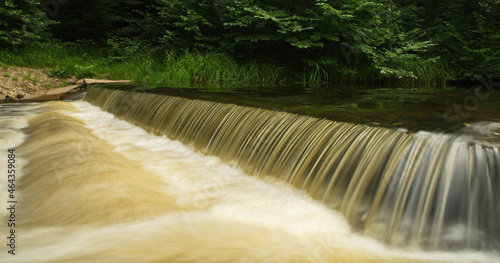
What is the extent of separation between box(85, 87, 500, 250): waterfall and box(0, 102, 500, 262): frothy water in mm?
117

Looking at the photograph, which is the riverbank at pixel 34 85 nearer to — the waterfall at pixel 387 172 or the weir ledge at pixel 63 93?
the weir ledge at pixel 63 93

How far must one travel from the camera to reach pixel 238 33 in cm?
990

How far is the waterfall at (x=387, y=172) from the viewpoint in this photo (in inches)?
85.7

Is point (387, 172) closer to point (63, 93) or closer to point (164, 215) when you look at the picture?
point (164, 215)

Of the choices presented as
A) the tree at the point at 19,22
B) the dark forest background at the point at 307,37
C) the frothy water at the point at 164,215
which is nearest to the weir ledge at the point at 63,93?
the dark forest background at the point at 307,37

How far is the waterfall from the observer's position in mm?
2176

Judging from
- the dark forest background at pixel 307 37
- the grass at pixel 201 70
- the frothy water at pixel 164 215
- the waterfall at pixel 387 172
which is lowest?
the frothy water at pixel 164 215

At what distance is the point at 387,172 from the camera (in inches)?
102

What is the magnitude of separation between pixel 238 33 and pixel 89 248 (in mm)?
8467

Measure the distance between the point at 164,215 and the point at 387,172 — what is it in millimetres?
1672

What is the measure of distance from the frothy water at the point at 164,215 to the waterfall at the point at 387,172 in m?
0.12

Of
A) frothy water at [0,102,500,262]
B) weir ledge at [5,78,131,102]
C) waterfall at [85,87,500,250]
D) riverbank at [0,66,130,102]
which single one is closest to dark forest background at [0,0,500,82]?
riverbank at [0,66,130,102]

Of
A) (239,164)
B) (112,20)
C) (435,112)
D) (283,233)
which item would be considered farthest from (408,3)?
(283,233)

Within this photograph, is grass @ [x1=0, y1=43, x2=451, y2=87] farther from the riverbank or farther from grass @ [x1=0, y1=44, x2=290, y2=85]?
the riverbank
